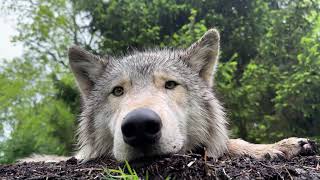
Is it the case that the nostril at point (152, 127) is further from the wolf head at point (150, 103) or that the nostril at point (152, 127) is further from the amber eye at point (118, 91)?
the amber eye at point (118, 91)

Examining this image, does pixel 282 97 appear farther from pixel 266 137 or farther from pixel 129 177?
pixel 129 177

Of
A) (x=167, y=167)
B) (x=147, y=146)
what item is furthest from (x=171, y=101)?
(x=167, y=167)

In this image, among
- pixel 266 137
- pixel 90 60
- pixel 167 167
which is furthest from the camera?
pixel 266 137

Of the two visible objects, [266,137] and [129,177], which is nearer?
[129,177]

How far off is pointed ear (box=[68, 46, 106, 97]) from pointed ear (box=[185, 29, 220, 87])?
1238 millimetres

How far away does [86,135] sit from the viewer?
5457mm

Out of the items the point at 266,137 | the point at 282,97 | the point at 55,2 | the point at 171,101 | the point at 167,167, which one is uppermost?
the point at 55,2

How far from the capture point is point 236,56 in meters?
14.6

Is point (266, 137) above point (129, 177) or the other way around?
the other way around

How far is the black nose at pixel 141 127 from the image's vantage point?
3.42 metres

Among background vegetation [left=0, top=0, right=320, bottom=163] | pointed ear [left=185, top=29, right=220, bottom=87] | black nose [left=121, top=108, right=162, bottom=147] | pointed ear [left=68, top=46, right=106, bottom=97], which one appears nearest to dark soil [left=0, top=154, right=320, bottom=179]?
black nose [left=121, top=108, right=162, bottom=147]

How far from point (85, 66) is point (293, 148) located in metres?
2.99

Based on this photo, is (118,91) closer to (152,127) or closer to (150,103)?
(150,103)

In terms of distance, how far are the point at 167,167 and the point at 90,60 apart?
294 cm
